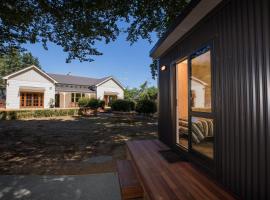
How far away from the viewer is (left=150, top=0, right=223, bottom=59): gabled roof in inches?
101

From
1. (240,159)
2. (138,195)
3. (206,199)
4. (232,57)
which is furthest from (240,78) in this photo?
(138,195)

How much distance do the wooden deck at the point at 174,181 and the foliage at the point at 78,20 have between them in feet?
17.6

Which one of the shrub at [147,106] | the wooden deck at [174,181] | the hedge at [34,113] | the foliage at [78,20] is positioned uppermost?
the foliage at [78,20]

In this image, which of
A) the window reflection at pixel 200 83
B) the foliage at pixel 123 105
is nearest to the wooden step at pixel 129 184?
the window reflection at pixel 200 83

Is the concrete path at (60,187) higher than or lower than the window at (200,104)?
lower

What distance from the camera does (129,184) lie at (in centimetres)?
301

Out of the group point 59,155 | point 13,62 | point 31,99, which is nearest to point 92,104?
point 31,99

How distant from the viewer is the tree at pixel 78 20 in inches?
250

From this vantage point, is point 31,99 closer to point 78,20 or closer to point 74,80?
point 74,80

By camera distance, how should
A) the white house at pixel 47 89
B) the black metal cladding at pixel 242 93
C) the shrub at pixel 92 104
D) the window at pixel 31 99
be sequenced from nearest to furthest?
the black metal cladding at pixel 242 93, the white house at pixel 47 89, the window at pixel 31 99, the shrub at pixel 92 104

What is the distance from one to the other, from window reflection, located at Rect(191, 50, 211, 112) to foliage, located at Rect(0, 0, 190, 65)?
4284mm

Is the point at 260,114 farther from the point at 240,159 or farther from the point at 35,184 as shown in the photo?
the point at 35,184

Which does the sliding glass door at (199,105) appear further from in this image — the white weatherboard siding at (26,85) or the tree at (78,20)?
the white weatherboard siding at (26,85)

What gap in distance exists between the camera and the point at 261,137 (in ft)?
5.97
